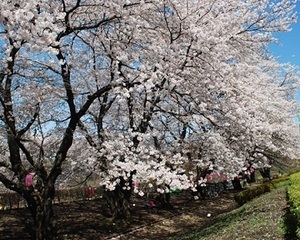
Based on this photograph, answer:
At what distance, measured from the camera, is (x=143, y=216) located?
1741 cm

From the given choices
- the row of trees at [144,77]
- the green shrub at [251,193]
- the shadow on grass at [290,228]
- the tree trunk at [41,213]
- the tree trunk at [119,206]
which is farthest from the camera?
the green shrub at [251,193]

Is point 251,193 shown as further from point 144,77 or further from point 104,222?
point 144,77

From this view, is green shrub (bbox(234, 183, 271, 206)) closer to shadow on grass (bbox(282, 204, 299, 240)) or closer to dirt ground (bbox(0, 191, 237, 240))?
dirt ground (bbox(0, 191, 237, 240))

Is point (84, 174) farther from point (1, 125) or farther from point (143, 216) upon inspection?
point (1, 125)

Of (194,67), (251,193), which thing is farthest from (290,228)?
(251,193)

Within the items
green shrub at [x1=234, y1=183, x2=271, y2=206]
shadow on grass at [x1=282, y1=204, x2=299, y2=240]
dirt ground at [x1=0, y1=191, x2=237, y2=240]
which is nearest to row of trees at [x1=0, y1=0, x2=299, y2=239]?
shadow on grass at [x1=282, y1=204, x2=299, y2=240]

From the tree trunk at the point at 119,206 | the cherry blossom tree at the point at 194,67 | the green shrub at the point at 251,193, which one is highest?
the cherry blossom tree at the point at 194,67

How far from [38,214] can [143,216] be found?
8121 mm

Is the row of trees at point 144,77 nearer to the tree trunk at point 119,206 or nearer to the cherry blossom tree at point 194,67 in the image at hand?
the cherry blossom tree at point 194,67

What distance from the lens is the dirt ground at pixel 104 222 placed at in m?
14.0

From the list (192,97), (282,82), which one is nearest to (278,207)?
(192,97)

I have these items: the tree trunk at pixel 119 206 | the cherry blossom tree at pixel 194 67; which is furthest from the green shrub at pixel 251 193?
the cherry blossom tree at pixel 194 67

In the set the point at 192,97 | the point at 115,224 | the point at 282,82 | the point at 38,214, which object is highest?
the point at 282,82

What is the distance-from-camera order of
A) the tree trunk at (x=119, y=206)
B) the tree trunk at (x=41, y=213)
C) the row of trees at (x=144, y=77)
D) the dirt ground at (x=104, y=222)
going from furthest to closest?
the tree trunk at (x=119, y=206) < the dirt ground at (x=104, y=222) < the tree trunk at (x=41, y=213) < the row of trees at (x=144, y=77)
